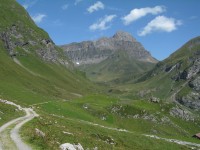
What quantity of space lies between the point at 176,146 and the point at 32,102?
45208 millimetres

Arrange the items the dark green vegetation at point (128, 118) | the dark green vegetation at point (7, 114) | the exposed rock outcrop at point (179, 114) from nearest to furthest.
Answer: the dark green vegetation at point (7, 114)
the dark green vegetation at point (128, 118)
the exposed rock outcrop at point (179, 114)

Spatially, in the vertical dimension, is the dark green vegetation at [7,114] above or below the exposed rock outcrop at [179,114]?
above

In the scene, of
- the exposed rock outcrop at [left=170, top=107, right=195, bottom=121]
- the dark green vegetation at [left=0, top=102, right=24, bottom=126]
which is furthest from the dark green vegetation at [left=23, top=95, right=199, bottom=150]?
the dark green vegetation at [left=0, top=102, right=24, bottom=126]

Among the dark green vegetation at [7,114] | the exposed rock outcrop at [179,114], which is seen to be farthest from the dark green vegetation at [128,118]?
the dark green vegetation at [7,114]

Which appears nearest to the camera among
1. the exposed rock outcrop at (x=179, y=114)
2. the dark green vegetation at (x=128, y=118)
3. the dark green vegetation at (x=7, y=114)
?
the dark green vegetation at (x=7, y=114)

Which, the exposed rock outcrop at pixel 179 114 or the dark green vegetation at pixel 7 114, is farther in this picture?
the exposed rock outcrop at pixel 179 114

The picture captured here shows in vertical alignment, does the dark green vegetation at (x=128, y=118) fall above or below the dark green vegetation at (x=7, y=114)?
below

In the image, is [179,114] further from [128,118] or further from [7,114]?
[7,114]

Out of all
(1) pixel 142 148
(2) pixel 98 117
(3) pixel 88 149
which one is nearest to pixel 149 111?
(2) pixel 98 117

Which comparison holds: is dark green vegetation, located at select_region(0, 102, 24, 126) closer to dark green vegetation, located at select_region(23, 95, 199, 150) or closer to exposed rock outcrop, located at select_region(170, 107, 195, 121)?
dark green vegetation, located at select_region(23, 95, 199, 150)

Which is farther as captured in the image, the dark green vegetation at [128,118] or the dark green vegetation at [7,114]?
the dark green vegetation at [128,118]

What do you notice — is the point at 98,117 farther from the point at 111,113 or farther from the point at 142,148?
the point at 142,148

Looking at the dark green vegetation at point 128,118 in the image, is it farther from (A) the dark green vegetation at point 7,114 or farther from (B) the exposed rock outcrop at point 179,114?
(A) the dark green vegetation at point 7,114

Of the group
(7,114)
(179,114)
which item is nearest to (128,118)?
(179,114)
